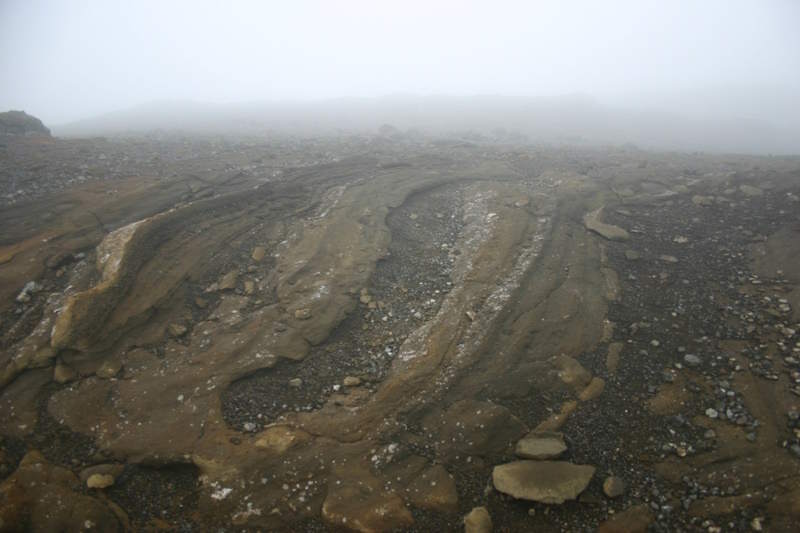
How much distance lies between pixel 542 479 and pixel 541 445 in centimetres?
55

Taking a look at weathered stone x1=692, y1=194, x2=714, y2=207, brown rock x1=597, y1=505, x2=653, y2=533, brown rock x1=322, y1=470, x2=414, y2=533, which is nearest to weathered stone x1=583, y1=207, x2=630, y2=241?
weathered stone x1=692, y1=194, x2=714, y2=207

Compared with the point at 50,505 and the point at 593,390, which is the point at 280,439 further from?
the point at 593,390

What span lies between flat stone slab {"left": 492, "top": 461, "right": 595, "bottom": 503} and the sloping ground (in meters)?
0.03

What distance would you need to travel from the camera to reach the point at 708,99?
77.9 metres

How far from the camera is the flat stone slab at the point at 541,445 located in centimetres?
547

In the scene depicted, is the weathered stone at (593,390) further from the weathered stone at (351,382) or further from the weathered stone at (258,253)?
the weathered stone at (258,253)

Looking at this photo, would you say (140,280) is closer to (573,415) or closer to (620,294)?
(573,415)

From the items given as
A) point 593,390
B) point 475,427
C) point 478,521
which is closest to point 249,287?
point 475,427

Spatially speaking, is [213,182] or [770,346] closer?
[770,346]

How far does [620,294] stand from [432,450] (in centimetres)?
566

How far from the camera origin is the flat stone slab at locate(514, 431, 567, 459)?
5469 mm

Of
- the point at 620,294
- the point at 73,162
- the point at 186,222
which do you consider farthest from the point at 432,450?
the point at 73,162

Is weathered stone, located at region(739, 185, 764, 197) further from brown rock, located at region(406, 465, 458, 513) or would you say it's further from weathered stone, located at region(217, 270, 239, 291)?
weathered stone, located at region(217, 270, 239, 291)

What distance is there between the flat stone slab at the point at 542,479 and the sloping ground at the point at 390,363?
0.11ft
